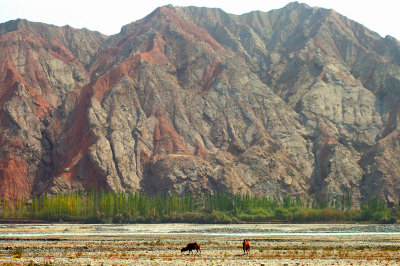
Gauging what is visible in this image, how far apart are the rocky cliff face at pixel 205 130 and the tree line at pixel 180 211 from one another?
1524 cm

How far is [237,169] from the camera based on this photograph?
486ft

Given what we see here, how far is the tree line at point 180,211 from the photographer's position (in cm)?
11625

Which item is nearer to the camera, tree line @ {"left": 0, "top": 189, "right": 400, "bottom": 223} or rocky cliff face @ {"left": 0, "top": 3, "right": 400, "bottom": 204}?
tree line @ {"left": 0, "top": 189, "right": 400, "bottom": 223}

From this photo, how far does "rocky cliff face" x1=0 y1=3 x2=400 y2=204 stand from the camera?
147625 millimetres

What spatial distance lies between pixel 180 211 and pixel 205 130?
51899 millimetres

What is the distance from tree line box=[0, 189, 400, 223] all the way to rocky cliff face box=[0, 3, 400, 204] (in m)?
15.2

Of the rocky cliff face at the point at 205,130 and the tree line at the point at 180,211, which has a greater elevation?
the rocky cliff face at the point at 205,130

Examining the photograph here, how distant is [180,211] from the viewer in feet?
403

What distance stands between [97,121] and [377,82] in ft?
306

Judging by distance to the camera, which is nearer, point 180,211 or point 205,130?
point 180,211

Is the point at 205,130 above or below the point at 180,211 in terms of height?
above

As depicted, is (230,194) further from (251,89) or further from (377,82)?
(377,82)

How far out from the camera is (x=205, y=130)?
171 metres

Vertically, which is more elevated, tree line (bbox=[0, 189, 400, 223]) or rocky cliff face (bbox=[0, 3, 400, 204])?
rocky cliff face (bbox=[0, 3, 400, 204])
